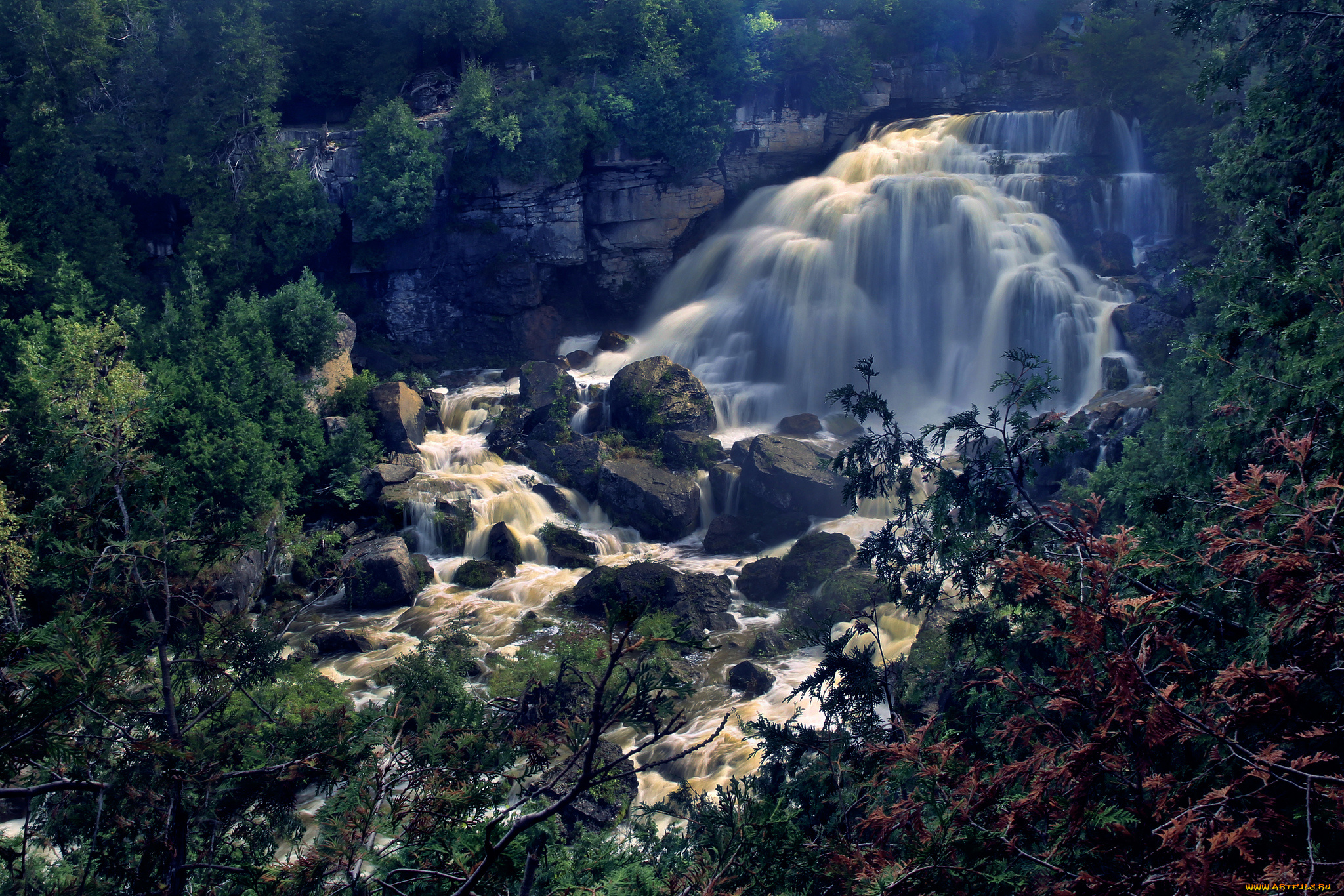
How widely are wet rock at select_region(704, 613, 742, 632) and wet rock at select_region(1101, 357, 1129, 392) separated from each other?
39.3ft

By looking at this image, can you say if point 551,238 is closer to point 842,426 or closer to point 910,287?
point 910,287

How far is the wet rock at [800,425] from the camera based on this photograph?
77.6 feet

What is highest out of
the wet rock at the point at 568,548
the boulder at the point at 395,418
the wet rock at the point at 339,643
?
the boulder at the point at 395,418

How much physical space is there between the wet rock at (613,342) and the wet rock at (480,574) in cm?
1191

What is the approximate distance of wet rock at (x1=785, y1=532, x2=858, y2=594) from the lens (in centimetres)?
1698

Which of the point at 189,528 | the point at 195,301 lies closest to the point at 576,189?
the point at 195,301

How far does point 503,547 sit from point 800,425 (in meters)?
9.47

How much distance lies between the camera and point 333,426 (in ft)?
70.6

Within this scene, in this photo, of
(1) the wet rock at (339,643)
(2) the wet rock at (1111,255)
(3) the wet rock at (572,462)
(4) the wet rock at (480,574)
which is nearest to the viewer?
(1) the wet rock at (339,643)

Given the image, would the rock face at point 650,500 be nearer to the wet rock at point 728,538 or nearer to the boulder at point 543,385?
the wet rock at point 728,538

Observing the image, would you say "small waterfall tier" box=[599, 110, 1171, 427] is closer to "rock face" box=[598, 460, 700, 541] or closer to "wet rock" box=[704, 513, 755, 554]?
"rock face" box=[598, 460, 700, 541]

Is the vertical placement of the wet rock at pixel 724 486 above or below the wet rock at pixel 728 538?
above

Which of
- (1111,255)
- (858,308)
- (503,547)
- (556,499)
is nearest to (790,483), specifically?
(556,499)

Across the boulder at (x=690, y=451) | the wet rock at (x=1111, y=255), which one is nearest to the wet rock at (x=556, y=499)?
the boulder at (x=690, y=451)
